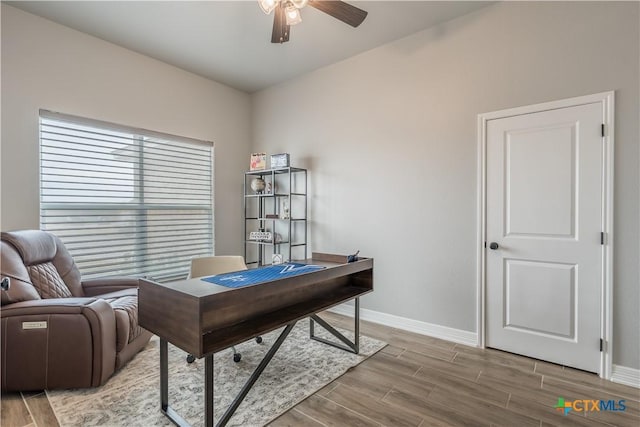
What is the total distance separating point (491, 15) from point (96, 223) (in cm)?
436

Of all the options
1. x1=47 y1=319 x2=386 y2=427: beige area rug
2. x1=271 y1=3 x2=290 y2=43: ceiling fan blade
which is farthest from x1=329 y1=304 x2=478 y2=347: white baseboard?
x1=271 y1=3 x2=290 y2=43: ceiling fan blade

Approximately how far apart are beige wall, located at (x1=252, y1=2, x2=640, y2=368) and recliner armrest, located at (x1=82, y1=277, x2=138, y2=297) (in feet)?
6.94

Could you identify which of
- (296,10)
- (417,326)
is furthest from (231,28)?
(417,326)

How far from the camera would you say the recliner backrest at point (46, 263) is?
2.34 m

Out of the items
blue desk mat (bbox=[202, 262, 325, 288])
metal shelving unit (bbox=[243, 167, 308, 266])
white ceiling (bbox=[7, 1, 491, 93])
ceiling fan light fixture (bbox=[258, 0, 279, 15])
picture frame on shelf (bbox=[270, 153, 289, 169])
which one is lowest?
blue desk mat (bbox=[202, 262, 325, 288])

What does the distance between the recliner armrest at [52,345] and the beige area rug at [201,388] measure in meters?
0.13

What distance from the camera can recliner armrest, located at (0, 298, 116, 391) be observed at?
1985 mm

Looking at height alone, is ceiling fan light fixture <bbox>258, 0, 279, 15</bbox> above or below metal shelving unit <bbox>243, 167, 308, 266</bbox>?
above

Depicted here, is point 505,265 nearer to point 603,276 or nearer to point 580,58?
point 603,276

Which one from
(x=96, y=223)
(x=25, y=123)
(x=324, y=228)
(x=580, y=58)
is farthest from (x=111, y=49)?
(x=580, y=58)

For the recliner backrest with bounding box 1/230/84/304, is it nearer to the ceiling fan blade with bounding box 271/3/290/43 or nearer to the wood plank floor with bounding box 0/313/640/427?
the wood plank floor with bounding box 0/313/640/427

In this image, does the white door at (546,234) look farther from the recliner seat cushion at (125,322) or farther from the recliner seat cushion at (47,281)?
the recliner seat cushion at (47,281)

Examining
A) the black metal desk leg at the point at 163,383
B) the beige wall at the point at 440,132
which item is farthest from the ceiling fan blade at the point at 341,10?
the black metal desk leg at the point at 163,383

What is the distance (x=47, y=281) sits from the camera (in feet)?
7.98
